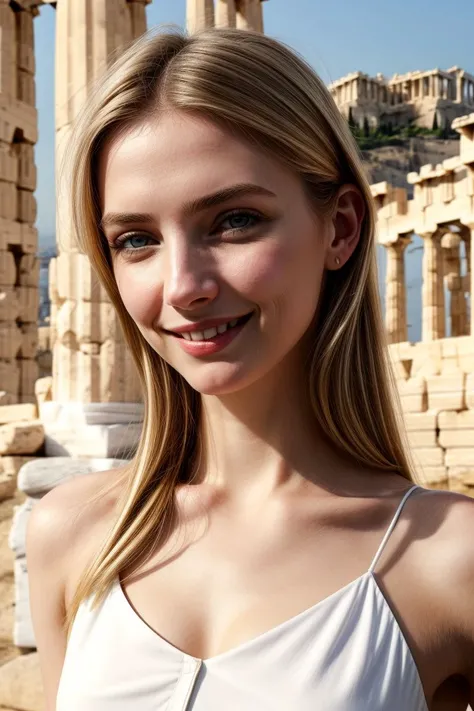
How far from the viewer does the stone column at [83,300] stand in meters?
7.94

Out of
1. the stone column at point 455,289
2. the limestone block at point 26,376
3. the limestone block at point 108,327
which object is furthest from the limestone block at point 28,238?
the stone column at point 455,289

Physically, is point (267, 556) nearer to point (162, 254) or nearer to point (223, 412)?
point (223, 412)

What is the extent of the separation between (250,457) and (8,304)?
14616 millimetres

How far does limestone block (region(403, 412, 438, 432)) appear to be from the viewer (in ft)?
40.8

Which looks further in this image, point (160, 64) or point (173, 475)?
point (173, 475)

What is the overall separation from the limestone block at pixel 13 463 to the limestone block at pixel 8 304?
678 cm

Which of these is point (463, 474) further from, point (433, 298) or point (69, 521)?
point (433, 298)

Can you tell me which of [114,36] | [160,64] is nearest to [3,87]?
[114,36]

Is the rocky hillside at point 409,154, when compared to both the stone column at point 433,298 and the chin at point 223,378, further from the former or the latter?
the chin at point 223,378

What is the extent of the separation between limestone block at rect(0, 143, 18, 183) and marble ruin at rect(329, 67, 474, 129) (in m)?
34.5

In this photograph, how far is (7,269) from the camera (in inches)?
613

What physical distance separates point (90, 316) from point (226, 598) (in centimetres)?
689

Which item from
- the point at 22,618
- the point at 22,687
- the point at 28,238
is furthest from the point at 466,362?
the point at 22,687

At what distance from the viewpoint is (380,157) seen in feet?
154
